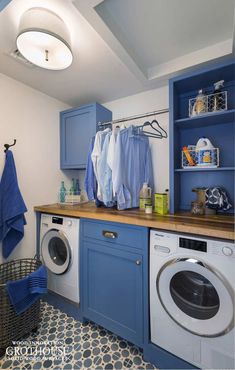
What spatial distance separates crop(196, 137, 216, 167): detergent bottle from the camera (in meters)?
1.46

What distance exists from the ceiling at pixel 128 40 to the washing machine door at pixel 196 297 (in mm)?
1524

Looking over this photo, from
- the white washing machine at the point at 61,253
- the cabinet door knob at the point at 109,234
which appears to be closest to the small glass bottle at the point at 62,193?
the white washing machine at the point at 61,253

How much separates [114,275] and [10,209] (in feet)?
3.47

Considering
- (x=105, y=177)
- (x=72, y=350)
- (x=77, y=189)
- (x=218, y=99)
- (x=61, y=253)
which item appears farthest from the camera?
(x=77, y=189)

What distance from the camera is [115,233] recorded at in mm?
1378

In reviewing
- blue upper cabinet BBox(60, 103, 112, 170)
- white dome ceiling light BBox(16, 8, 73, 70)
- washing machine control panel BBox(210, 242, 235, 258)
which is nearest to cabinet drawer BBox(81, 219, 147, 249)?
washing machine control panel BBox(210, 242, 235, 258)

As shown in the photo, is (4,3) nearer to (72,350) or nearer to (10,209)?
(10,209)

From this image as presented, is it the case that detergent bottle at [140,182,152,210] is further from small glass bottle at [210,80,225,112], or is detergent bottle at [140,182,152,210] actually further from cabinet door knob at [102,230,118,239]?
small glass bottle at [210,80,225,112]

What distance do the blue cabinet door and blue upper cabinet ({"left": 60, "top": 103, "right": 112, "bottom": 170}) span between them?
1049mm

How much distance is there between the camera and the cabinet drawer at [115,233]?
126 centimetres

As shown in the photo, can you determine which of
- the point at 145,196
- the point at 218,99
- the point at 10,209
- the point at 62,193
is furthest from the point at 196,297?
the point at 62,193

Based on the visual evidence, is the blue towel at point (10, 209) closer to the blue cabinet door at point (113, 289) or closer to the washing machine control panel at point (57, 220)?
the washing machine control panel at point (57, 220)

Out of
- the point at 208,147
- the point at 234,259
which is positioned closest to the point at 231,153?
the point at 208,147

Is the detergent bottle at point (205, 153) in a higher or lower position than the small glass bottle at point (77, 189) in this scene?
higher
